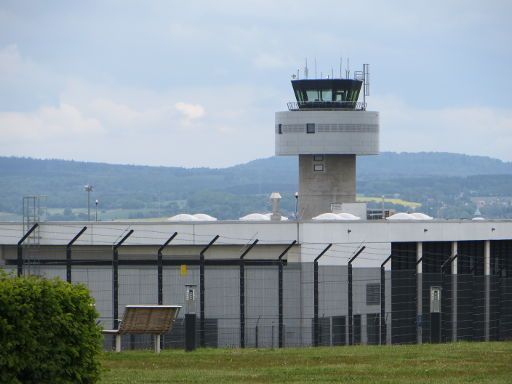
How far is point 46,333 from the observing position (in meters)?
19.8

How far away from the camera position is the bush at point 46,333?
753 inches

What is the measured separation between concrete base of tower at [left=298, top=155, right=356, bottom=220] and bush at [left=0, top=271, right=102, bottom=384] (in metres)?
65.7

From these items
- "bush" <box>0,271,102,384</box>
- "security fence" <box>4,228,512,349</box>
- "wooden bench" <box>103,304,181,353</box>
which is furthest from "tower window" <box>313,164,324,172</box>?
"bush" <box>0,271,102,384</box>

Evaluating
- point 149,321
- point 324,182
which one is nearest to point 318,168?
point 324,182

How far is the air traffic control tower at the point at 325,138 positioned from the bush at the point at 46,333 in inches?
2587

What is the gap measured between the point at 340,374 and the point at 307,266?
32.4 meters

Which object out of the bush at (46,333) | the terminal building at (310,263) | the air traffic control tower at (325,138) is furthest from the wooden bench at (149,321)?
the air traffic control tower at (325,138)

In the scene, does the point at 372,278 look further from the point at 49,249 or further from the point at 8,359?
the point at 8,359

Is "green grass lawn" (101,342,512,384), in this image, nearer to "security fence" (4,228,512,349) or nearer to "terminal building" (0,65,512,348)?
"terminal building" (0,65,512,348)

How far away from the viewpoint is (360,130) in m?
90.3

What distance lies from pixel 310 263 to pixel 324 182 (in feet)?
A: 119

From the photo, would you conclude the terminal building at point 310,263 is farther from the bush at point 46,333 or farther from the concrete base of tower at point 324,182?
the bush at point 46,333

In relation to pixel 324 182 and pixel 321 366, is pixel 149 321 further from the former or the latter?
pixel 324 182

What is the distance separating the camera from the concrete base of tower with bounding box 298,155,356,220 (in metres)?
86.6
